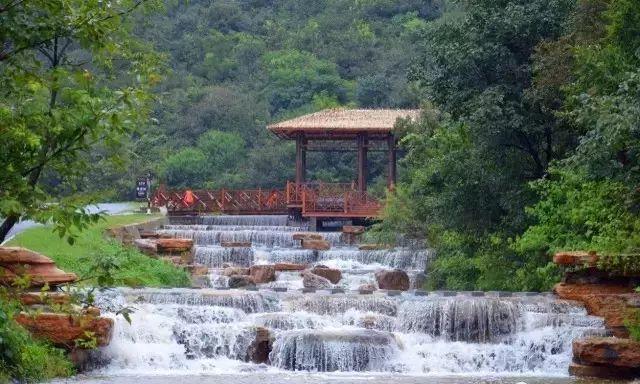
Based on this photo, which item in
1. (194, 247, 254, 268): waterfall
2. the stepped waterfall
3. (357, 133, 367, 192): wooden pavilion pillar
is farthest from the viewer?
(357, 133, 367, 192): wooden pavilion pillar

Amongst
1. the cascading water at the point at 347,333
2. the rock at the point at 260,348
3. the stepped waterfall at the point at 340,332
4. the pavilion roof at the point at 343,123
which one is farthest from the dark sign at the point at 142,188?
the rock at the point at 260,348

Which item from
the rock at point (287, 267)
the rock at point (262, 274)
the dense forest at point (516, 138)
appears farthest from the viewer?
the rock at point (287, 267)

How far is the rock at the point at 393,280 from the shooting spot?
24858mm

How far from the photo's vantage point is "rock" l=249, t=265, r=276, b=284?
25.3m

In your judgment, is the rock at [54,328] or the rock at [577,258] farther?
the rock at [577,258]

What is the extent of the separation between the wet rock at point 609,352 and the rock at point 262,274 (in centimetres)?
1038

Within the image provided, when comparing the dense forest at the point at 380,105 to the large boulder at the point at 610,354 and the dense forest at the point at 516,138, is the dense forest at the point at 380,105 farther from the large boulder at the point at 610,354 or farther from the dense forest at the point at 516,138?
the large boulder at the point at 610,354

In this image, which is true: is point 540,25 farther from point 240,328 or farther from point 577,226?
point 240,328

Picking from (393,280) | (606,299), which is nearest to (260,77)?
(393,280)

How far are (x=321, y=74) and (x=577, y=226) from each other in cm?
3772

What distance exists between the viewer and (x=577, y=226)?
21281mm

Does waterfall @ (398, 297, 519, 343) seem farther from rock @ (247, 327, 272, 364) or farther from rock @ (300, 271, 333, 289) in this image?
rock @ (300, 271, 333, 289)

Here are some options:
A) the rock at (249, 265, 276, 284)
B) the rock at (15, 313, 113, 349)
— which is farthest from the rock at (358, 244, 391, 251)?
the rock at (15, 313, 113, 349)

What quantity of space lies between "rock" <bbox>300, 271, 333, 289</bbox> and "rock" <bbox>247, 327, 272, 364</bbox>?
708cm
